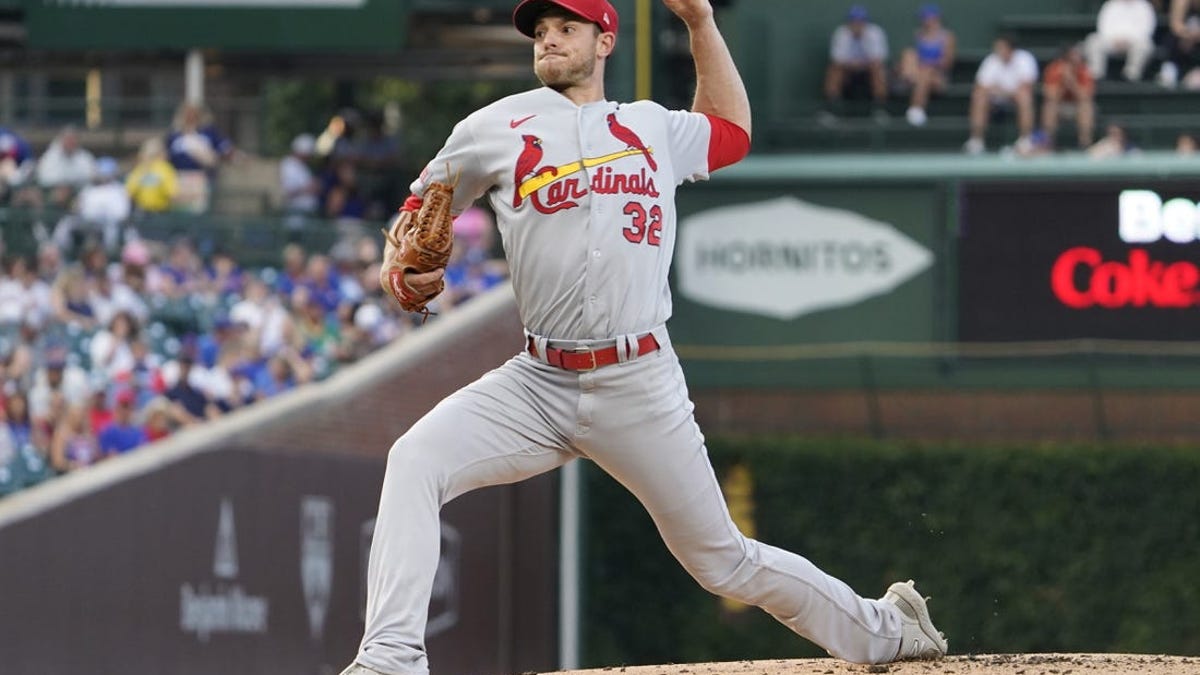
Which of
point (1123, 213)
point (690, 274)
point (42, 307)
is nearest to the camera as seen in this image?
point (42, 307)

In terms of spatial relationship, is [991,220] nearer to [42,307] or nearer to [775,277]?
[775,277]

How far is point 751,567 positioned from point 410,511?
1.09 m

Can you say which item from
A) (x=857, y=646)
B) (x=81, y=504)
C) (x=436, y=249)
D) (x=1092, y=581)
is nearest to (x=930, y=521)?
(x=1092, y=581)

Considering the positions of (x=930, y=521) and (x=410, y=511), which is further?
(x=930, y=521)

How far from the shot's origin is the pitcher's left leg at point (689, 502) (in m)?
6.05

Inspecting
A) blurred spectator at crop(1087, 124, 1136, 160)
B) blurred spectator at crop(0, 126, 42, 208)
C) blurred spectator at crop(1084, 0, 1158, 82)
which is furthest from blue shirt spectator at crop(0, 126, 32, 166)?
blurred spectator at crop(1084, 0, 1158, 82)

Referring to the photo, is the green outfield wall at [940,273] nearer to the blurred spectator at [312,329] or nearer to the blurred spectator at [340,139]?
the blurred spectator at [312,329]

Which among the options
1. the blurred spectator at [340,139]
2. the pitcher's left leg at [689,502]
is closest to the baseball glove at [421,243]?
the pitcher's left leg at [689,502]

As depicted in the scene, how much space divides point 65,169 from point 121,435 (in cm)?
438

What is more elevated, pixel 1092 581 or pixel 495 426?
pixel 495 426

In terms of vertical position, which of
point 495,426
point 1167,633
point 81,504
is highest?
point 495,426

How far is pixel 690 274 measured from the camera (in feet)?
60.5

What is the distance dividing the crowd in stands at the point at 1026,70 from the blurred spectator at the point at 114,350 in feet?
20.6

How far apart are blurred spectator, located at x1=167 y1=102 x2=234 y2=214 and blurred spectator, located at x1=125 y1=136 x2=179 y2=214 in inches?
3.5
